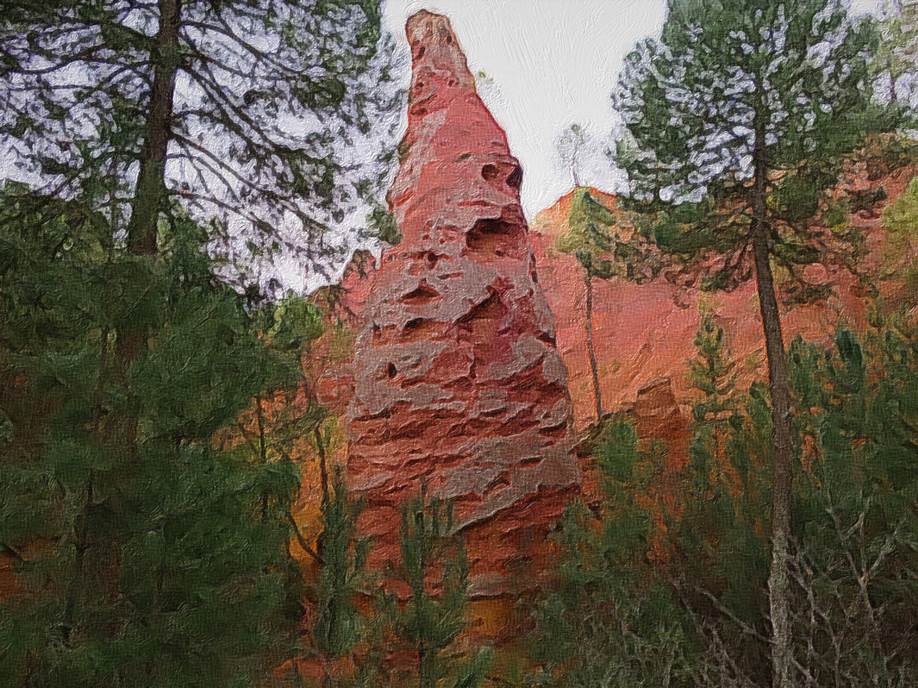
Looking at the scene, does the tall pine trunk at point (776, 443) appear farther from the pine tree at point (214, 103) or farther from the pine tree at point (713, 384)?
the pine tree at point (214, 103)

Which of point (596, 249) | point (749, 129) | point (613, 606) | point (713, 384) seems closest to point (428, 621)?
point (613, 606)

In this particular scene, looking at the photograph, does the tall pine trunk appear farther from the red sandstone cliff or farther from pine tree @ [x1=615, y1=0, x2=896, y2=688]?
the red sandstone cliff

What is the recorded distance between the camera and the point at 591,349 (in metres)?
6.00

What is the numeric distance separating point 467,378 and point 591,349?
1338mm

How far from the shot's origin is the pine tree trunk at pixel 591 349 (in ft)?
19.2

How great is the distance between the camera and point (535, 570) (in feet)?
16.3

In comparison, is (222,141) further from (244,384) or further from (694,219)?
(694,219)

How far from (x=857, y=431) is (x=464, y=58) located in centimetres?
381

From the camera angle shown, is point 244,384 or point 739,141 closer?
point 244,384

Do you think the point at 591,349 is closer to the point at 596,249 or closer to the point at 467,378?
the point at 596,249

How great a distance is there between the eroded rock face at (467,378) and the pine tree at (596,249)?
0.47 metres

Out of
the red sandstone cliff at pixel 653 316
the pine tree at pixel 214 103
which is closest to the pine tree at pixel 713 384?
the red sandstone cliff at pixel 653 316

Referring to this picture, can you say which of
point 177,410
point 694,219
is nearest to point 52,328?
point 177,410

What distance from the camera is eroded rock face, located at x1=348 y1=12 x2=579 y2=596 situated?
4965 millimetres
